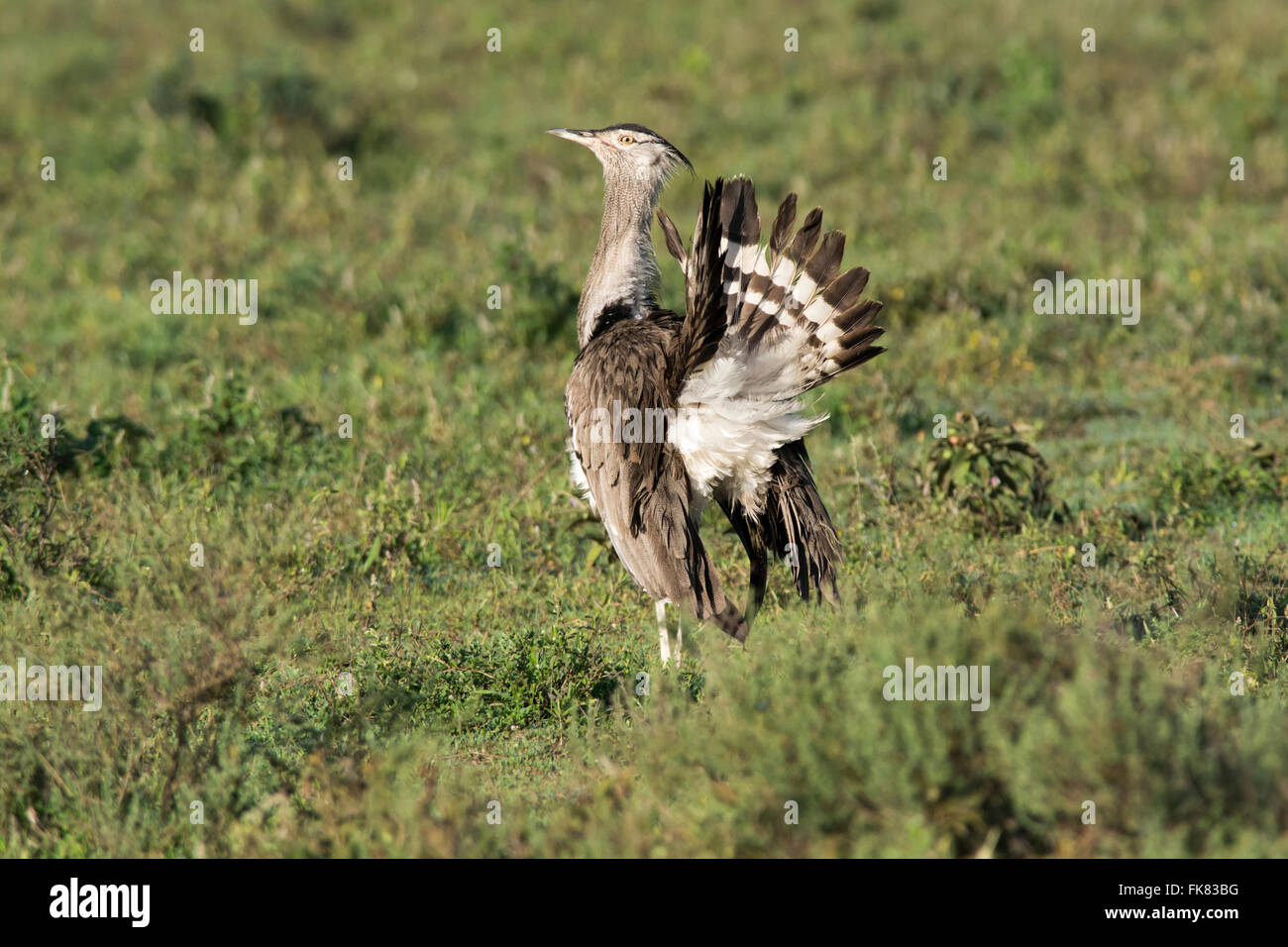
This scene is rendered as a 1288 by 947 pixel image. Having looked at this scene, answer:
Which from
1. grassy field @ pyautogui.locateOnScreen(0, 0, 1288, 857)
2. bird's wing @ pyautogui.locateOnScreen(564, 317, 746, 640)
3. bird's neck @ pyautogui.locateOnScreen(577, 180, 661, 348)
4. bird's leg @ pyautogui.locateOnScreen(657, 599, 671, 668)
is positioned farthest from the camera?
bird's neck @ pyautogui.locateOnScreen(577, 180, 661, 348)

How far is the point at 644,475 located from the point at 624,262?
1.26 m

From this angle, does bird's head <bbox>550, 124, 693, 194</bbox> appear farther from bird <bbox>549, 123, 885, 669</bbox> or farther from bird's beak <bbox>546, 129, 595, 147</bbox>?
bird <bbox>549, 123, 885, 669</bbox>

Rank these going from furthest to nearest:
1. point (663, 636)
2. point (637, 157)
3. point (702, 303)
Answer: point (637, 157) → point (663, 636) → point (702, 303)

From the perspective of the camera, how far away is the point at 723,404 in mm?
4906

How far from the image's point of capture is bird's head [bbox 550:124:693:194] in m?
6.01

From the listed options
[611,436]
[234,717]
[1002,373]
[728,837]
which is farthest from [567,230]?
[728,837]

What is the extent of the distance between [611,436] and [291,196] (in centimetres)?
744

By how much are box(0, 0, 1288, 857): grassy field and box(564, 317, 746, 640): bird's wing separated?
0.34 m

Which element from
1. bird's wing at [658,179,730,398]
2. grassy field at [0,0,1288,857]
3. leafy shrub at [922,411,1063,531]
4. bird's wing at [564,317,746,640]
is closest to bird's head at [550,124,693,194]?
bird's wing at [564,317,746,640]

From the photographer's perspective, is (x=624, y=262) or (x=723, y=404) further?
(x=624, y=262)

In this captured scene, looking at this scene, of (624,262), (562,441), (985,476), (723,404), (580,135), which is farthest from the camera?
(562,441)

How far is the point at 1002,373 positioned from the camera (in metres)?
8.57

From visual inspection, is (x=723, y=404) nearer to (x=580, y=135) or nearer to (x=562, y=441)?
(x=580, y=135)

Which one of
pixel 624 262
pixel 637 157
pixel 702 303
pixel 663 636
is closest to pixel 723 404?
pixel 702 303
